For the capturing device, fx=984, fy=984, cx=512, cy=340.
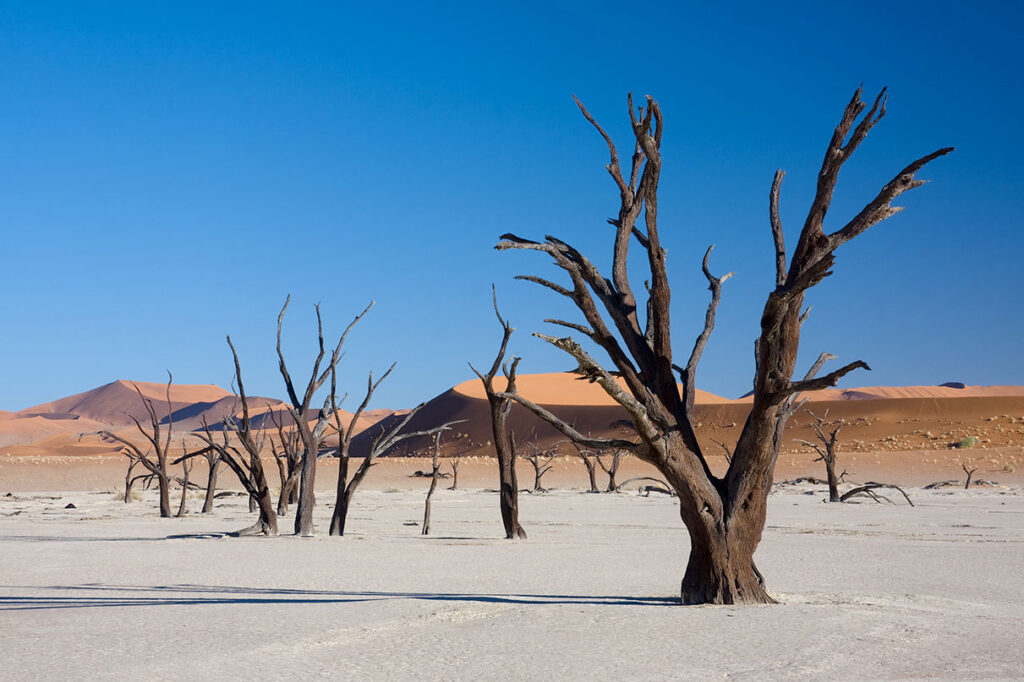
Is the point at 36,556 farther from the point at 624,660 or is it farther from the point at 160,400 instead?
the point at 160,400

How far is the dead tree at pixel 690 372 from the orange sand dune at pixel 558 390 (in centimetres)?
8898

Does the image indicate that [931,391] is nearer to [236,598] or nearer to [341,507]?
Answer: [341,507]

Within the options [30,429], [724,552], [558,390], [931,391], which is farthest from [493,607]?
[931,391]

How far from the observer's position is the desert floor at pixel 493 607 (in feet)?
18.7

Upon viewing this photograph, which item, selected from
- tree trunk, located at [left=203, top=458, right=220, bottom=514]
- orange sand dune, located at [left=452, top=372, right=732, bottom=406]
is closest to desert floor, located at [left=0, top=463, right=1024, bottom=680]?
tree trunk, located at [left=203, top=458, right=220, bottom=514]

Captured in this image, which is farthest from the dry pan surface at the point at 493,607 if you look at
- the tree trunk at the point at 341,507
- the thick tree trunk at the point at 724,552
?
the tree trunk at the point at 341,507

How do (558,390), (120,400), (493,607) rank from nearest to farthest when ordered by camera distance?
1. (493,607)
2. (558,390)
3. (120,400)

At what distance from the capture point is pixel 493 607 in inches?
307

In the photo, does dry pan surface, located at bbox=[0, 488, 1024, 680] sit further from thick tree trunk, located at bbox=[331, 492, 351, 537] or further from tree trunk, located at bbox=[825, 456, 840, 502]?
tree trunk, located at bbox=[825, 456, 840, 502]

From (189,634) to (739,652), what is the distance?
370cm

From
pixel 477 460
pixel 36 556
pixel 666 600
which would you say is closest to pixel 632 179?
pixel 666 600

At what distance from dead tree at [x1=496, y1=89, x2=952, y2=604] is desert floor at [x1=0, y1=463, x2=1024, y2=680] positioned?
0.57m

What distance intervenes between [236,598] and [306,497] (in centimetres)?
670

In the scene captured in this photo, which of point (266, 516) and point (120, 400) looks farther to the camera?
point (120, 400)
